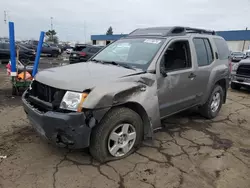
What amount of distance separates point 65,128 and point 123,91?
2.81 ft

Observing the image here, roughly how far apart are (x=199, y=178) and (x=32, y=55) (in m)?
15.8

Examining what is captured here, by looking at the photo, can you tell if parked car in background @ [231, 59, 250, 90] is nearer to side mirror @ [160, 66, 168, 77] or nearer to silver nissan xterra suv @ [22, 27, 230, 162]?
silver nissan xterra suv @ [22, 27, 230, 162]

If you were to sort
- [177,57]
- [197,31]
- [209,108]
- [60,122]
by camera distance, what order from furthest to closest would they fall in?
1. [209,108]
2. [197,31]
3. [177,57]
4. [60,122]

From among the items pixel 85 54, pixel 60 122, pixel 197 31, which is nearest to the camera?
pixel 60 122

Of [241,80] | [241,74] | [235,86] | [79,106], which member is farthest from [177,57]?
[235,86]

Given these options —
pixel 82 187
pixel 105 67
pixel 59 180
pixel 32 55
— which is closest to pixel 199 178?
pixel 82 187

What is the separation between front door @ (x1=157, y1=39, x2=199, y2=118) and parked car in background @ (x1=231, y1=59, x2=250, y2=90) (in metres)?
4.99

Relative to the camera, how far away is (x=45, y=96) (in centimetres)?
302

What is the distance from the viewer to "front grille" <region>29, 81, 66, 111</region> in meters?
2.75

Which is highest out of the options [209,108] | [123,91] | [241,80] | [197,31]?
[197,31]

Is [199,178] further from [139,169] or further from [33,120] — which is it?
[33,120]

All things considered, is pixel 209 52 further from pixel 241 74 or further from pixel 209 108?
pixel 241 74

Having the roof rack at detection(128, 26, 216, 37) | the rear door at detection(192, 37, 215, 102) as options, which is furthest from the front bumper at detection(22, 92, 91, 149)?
the rear door at detection(192, 37, 215, 102)

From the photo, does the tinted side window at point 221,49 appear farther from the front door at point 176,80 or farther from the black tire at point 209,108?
the front door at point 176,80
